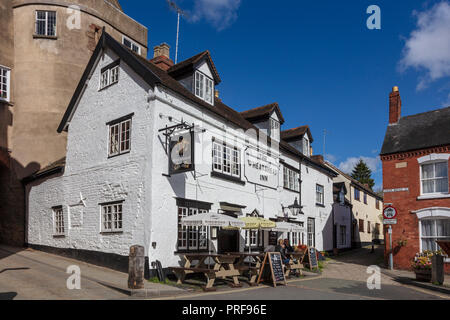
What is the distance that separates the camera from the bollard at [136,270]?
34.6 feet

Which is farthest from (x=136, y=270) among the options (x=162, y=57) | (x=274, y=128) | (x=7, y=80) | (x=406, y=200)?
(x=7, y=80)

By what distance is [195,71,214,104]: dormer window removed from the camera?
682 inches

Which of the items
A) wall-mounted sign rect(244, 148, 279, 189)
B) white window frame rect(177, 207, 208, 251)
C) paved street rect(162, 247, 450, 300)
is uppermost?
wall-mounted sign rect(244, 148, 279, 189)

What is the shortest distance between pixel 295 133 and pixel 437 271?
13848 millimetres

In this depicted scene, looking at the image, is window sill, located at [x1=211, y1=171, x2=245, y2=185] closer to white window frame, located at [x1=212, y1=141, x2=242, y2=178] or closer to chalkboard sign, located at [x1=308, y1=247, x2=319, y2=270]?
A: white window frame, located at [x1=212, y1=141, x2=242, y2=178]

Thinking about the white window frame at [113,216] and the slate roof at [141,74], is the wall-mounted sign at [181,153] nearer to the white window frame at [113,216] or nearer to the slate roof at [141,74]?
the slate roof at [141,74]

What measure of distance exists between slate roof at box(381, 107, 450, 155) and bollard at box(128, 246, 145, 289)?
15784mm

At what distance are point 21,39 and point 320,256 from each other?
22164mm

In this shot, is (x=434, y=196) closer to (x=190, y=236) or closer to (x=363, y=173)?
(x=190, y=236)

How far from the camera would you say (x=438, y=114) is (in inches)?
854

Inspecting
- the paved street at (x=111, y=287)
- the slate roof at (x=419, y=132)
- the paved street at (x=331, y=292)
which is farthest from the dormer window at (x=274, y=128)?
the paved street at (x=331, y=292)

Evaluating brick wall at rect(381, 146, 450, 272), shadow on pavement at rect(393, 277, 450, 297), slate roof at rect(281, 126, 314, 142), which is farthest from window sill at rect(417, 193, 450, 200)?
slate roof at rect(281, 126, 314, 142)

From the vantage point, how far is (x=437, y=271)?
14.5 m
